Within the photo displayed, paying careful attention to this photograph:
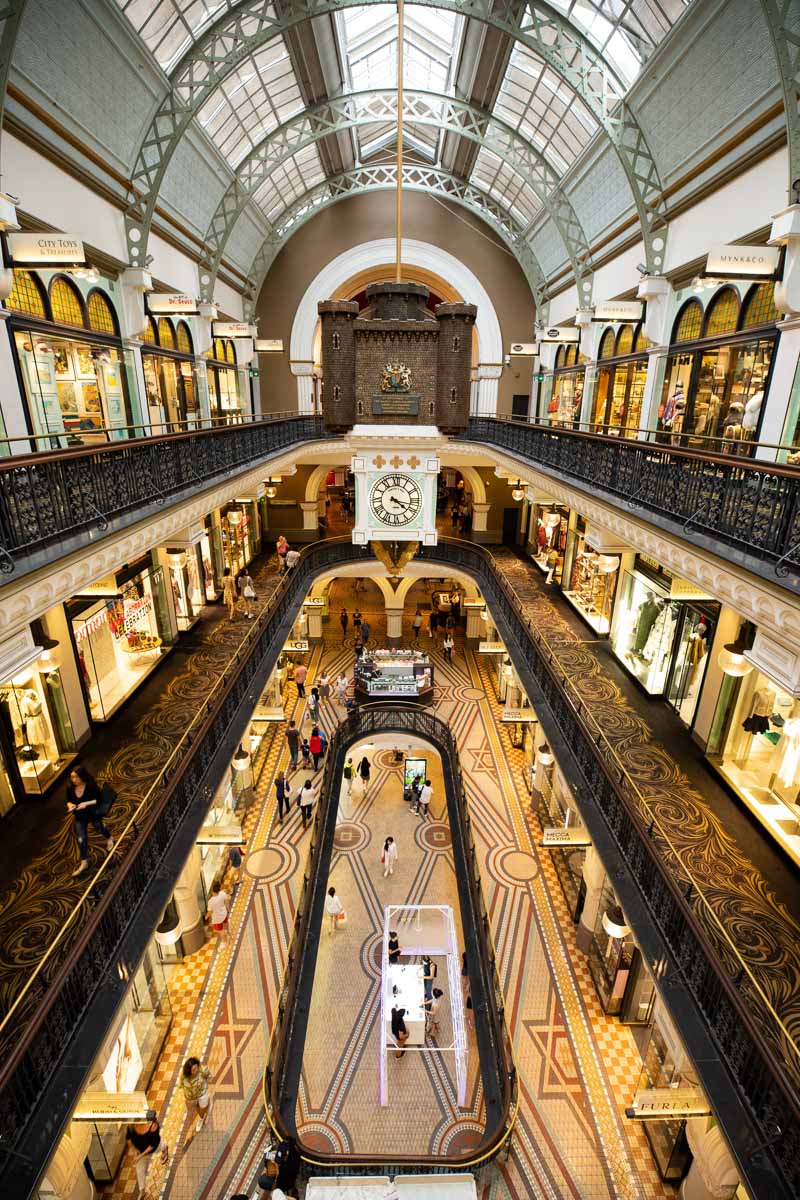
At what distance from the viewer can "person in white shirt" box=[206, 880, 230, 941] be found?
33.6 ft

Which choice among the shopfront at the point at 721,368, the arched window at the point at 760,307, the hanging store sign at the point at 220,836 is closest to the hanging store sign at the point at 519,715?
the hanging store sign at the point at 220,836

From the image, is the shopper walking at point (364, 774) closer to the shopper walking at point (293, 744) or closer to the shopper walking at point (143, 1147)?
the shopper walking at point (293, 744)

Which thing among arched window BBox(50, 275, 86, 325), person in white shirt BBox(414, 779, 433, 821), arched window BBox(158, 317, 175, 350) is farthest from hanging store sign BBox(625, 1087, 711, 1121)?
arched window BBox(158, 317, 175, 350)

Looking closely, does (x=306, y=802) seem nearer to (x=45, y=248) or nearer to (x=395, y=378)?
(x=395, y=378)

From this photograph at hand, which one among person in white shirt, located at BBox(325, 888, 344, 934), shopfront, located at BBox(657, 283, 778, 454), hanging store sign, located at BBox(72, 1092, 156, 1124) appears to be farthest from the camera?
person in white shirt, located at BBox(325, 888, 344, 934)

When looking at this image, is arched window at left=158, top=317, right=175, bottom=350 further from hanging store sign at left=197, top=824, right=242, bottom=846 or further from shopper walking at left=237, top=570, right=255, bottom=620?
hanging store sign at left=197, top=824, right=242, bottom=846

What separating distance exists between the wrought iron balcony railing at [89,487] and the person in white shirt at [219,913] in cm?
690

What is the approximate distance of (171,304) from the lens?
1105 cm

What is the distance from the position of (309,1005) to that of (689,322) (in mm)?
12293

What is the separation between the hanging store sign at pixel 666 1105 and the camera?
18.4 ft

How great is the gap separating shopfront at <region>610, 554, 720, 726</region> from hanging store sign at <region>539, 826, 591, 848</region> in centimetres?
246

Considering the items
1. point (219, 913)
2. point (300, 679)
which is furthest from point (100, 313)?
point (300, 679)

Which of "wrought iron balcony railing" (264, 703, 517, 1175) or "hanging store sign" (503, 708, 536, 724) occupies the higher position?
"hanging store sign" (503, 708, 536, 724)

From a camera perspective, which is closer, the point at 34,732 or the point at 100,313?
the point at 34,732
